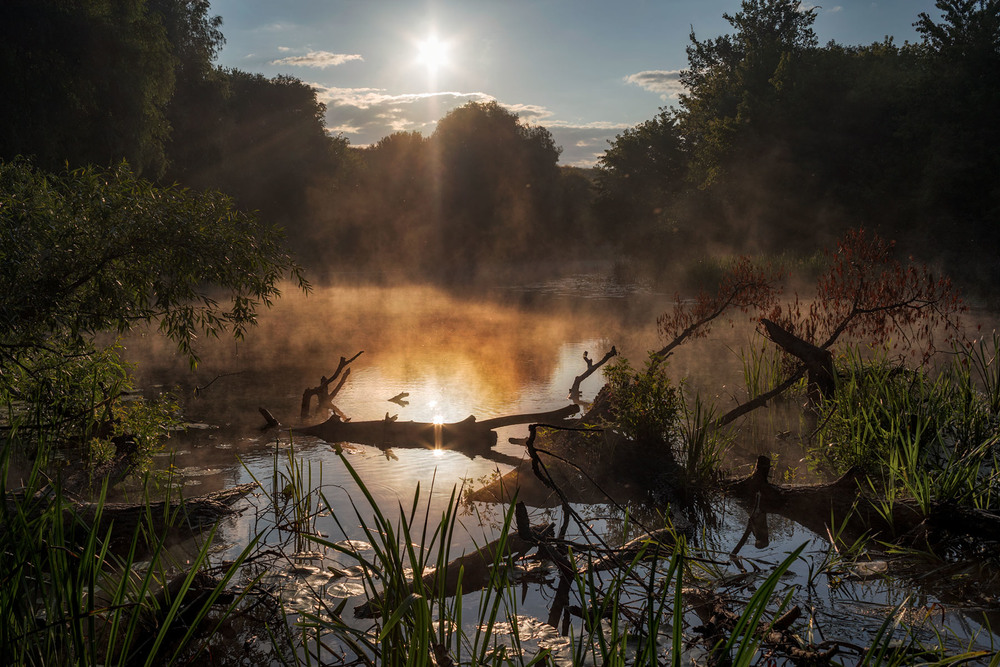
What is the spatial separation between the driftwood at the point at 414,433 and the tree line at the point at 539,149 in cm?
789

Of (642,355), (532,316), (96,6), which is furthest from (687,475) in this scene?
(96,6)

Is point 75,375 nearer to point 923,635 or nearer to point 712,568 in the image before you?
point 712,568

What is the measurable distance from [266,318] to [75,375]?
16098 millimetres

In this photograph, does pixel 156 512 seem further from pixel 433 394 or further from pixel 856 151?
pixel 856 151

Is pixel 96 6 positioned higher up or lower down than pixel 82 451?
higher up

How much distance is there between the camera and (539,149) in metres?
52.1

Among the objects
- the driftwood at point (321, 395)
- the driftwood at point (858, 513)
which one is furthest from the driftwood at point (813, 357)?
the driftwood at point (321, 395)

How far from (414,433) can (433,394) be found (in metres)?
2.96

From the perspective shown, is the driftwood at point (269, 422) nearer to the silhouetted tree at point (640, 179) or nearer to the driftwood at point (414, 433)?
the driftwood at point (414, 433)

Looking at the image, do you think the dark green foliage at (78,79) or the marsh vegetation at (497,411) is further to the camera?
the dark green foliage at (78,79)

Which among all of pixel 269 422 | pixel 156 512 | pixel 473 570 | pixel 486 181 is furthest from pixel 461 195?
pixel 473 570

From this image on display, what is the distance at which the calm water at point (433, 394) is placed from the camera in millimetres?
4988

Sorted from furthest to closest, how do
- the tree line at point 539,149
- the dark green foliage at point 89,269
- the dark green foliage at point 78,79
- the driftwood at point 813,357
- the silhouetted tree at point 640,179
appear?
the silhouetted tree at point 640,179 < the tree line at point 539,149 < the dark green foliage at point 78,79 < the driftwood at point 813,357 < the dark green foliage at point 89,269

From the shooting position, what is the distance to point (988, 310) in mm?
20609
